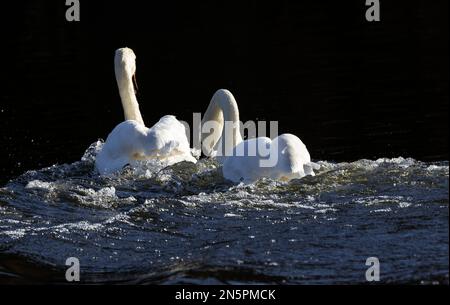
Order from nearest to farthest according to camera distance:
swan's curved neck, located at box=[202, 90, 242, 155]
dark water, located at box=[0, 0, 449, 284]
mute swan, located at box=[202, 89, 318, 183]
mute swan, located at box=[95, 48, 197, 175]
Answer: dark water, located at box=[0, 0, 449, 284]
mute swan, located at box=[202, 89, 318, 183]
mute swan, located at box=[95, 48, 197, 175]
swan's curved neck, located at box=[202, 90, 242, 155]

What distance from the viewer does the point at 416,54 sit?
61.3ft

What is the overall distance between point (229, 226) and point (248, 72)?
34.4ft

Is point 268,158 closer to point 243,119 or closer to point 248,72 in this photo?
point 243,119

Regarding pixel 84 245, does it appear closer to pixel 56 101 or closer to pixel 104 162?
pixel 104 162

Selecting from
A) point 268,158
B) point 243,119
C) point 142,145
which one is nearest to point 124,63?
point 142,145

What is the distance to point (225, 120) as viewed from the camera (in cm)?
1252

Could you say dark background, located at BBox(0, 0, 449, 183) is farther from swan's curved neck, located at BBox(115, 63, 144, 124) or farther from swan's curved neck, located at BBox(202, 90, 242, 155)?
swan's curved neck, located at BBox(202, 90, 242, 155)

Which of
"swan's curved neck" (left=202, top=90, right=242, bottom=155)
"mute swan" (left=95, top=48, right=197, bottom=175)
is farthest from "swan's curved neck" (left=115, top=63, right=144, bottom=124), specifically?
"mute swan" (left=95, top=48, right=197, bottom=175)

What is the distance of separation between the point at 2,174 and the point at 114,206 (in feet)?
10.9

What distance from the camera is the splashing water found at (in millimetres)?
8055

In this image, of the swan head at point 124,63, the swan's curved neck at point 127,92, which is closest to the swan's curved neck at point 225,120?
the swan's curved neck at point 127,92

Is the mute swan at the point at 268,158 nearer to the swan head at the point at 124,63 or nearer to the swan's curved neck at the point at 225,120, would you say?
the swan's curved neck at the point at 225,120

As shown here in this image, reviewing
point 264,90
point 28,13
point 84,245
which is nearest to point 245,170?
point 84,245

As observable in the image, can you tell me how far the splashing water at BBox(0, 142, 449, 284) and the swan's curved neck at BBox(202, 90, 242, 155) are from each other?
1.77 ft
